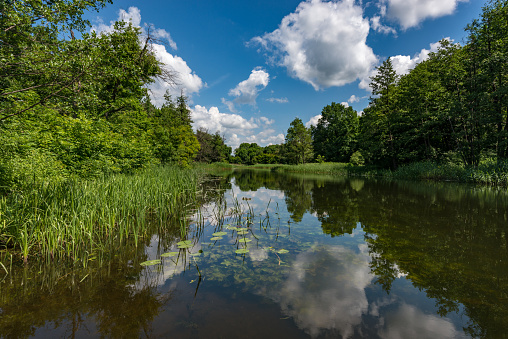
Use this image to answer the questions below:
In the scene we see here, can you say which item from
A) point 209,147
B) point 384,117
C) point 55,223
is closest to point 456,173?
point 384,117

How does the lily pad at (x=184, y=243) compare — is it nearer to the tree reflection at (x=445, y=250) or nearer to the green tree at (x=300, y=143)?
the tree reflection at (x=445, y=250)

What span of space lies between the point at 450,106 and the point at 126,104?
86.3ft

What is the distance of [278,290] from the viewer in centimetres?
270

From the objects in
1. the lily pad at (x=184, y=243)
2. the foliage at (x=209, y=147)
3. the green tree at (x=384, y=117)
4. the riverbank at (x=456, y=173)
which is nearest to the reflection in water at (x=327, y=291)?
the lily pad at (x=184, y=243)

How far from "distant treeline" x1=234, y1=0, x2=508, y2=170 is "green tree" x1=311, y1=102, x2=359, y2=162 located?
14370mm

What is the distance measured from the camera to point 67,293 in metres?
2.40

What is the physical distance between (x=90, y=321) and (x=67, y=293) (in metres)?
0.73

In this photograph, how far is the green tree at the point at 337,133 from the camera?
46.0 meters

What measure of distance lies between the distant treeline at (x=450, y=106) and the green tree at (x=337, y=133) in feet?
47.1

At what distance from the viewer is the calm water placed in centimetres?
200

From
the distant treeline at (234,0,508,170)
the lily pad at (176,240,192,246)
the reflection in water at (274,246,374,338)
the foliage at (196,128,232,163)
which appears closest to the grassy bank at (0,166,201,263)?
the lily pad at (176,240,192,246)

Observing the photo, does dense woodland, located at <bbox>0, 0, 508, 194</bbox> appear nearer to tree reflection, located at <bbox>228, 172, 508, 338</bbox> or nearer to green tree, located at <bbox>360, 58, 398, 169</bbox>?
green tree, located at <bbox>360, 58, 398, 169</bbox>

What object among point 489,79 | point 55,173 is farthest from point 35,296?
point 489,79

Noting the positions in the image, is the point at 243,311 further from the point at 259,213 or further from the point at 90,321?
the point at 259,213
